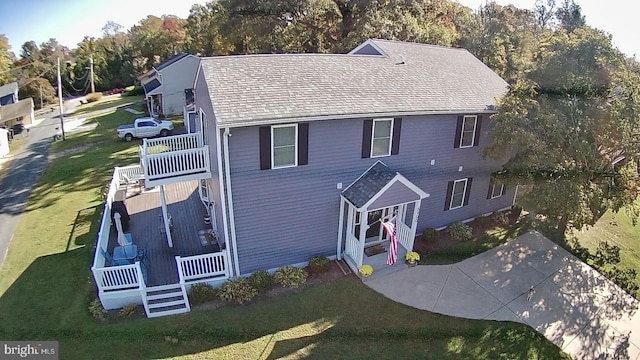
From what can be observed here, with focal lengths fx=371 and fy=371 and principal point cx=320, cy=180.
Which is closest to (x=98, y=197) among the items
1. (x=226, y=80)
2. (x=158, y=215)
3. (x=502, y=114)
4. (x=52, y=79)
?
(x=158, y=215)

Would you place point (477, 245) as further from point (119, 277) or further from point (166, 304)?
point (119, 277)

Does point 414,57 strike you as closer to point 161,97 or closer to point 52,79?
point 161,97

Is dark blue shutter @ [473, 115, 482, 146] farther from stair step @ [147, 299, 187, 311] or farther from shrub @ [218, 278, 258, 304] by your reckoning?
stair step @ [147, 299, 187, 311]

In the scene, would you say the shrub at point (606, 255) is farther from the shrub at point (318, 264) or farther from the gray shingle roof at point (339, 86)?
the shrub at point (318, 264)

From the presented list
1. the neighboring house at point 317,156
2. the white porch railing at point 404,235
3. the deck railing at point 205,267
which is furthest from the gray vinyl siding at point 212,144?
the white porch railing at point 404,235

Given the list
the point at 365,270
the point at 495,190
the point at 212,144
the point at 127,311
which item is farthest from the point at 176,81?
the point at 495,190

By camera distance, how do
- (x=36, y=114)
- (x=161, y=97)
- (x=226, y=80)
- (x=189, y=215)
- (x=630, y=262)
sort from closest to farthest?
(x=226, y=80) < (x=630, y=262) < (x=189, y=215) < (x=161, y=97) < (x=36, y=114)

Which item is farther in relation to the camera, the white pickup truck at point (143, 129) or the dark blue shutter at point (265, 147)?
the white pickup truck at point (143, 129)
